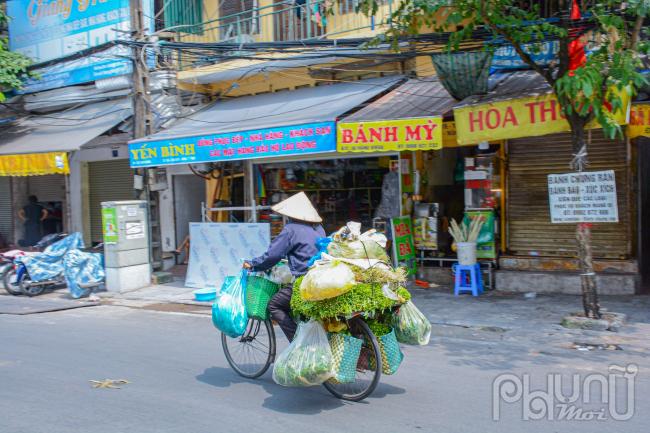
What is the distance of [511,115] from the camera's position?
8312 mm

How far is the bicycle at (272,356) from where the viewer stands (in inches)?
196

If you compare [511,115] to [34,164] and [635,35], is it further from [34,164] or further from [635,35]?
[34,164]

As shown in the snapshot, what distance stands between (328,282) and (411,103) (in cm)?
607

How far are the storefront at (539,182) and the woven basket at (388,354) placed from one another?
4266 mm

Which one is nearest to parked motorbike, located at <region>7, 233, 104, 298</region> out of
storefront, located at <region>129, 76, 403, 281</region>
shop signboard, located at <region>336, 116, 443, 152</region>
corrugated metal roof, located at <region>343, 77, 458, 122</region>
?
storefront, located at <region>129, 76, 403, 281</region>

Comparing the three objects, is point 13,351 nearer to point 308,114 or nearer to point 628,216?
point 308,114

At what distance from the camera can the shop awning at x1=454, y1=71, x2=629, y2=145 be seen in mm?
7980

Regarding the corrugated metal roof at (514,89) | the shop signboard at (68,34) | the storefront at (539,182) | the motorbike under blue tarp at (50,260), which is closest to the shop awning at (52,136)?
the shop signboard at (68,34)

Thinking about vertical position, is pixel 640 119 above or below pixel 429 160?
above

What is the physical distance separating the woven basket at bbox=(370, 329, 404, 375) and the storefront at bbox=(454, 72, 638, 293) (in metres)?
A: 4.27

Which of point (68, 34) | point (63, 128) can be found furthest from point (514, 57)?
point (68, 34)

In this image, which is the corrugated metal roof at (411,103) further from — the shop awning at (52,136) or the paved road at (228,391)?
the shop awning at (52,136)

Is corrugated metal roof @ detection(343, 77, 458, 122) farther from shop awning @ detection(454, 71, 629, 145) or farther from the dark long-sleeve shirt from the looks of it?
the dark long-sleeve shirt

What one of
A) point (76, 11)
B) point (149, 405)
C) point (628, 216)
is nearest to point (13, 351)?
point (149, 405)
